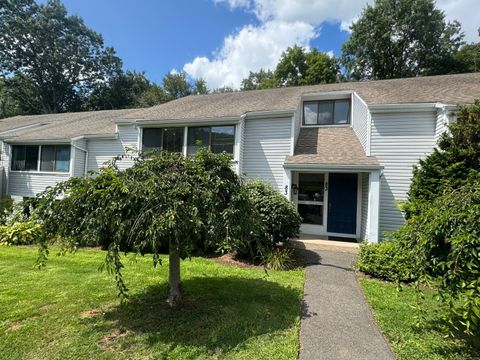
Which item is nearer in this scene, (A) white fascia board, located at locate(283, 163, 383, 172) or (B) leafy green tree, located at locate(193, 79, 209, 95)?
(A) white fascia board, located at locate(283, 163, 383, 172)

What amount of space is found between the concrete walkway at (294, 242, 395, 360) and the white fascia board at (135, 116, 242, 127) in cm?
692

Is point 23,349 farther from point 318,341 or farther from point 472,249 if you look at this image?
point 472,249

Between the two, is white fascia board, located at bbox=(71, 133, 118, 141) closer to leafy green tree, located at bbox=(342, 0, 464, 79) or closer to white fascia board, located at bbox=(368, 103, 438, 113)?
white fascia board, located at bbox=(368, 103, 438, 113)

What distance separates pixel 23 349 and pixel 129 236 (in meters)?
2.06

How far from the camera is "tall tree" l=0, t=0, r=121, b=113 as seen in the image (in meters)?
33.0

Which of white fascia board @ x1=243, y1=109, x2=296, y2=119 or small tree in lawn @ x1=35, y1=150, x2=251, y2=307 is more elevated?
white fascia board @ x1=243, y1=109, x2=296, y2=119

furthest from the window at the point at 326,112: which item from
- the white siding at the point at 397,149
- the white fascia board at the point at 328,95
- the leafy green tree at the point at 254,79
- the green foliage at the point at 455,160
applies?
the leafy green tree at the point at 254,79

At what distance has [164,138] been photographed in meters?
12.6

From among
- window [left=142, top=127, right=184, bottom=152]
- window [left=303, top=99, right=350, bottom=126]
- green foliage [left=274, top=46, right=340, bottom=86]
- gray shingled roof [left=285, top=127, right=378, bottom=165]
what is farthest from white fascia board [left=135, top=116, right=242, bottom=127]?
green foliage [left=274, top=46, right=340, bottom=86]

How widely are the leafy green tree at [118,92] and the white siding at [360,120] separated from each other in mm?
32804

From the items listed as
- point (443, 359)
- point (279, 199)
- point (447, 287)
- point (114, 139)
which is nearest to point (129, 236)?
point (447, 287)

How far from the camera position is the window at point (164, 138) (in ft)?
40.5

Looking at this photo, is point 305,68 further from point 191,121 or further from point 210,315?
point 210,315

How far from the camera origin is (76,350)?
345 cm
